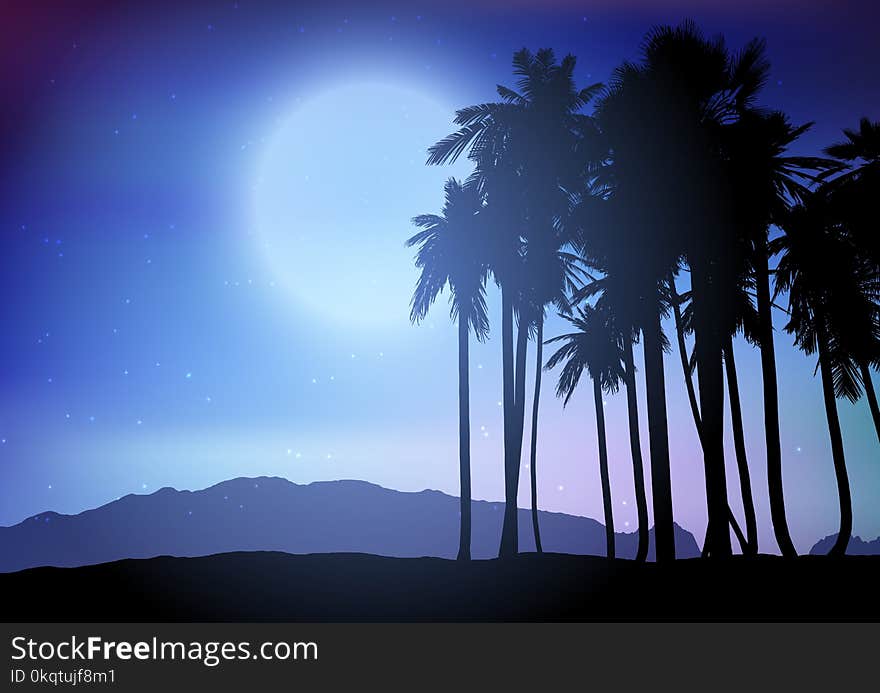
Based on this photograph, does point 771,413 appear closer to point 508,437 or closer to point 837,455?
point 837,455

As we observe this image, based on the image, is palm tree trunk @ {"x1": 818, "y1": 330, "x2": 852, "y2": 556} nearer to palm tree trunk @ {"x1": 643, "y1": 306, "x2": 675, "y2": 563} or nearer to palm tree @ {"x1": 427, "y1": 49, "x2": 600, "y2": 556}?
palm tree trunk @ {"x1": 643, "y1": 306, "x2": 675, "y2": 563}

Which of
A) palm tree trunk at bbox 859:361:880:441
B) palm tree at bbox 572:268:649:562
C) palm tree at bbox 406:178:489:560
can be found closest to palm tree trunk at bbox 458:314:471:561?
palm tree at bbox 406:178:489:560

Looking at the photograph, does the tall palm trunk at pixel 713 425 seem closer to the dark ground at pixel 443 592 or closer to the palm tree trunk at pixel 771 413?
the dark ground at pixel 443 592

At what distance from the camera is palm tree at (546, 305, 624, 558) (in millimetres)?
35094

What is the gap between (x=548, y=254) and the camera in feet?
87.2

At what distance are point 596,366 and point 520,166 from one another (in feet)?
41.1

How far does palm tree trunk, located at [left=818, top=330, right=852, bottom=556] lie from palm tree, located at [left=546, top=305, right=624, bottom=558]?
33.5 ft

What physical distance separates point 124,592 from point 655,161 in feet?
56.2

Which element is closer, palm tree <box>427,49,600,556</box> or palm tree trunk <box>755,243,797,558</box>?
palm tree trunk <box>755,243,797,558</box>

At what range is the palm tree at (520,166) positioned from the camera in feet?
85.7

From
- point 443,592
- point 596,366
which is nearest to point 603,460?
point 596,366
